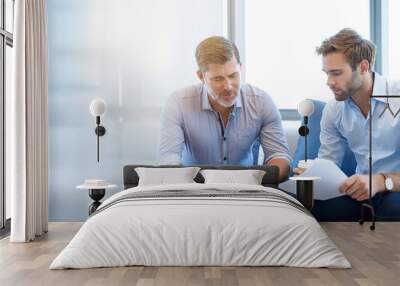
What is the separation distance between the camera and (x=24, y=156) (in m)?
5.66

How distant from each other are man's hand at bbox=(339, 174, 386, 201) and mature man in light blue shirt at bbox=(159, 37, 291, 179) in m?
0.71

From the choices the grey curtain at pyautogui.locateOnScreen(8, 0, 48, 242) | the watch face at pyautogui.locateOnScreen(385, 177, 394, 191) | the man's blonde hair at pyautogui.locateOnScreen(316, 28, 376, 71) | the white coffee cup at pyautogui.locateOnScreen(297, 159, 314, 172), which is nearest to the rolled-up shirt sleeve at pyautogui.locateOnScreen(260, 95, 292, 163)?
the white coffee cup at pyautogui.locateOnScreen(297, 159, 314, 172)

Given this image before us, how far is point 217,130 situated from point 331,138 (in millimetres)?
1319

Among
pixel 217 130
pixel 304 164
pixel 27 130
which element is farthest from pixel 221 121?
pixel 27 130

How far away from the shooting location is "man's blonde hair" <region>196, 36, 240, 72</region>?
22.7 ft

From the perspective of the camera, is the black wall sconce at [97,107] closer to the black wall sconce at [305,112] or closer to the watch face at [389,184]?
the black wall sconce at [305,112]

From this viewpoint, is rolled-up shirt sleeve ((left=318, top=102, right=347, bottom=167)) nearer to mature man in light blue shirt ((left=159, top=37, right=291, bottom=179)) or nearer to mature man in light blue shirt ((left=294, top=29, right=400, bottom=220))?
mature man in light blue shirt ((left=294, top=29, right=400, bottom=220))

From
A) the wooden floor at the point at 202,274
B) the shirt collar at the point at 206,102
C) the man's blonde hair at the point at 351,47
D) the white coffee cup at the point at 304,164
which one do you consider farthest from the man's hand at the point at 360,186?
the wooden floor at the point at 202,274

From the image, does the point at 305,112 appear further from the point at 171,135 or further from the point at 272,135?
the point at 171,135

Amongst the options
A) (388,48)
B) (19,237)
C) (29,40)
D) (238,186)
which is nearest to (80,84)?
(29,40)

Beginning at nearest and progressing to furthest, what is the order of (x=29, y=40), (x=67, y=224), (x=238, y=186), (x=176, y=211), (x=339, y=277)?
1. (x=339, y=277)
2. (x=176, y=211)
3. (x=238, y=186)
4. (x=29, y=40)
5. (x=67, y=224)

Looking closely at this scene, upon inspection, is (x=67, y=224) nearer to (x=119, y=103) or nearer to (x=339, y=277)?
(x=119, y=103)

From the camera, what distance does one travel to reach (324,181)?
6.99 meters

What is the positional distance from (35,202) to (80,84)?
172 cm
